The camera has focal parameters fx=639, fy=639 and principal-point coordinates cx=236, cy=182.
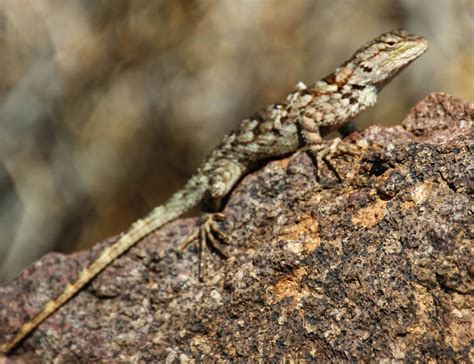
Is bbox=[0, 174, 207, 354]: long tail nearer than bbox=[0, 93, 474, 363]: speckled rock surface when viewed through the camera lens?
No

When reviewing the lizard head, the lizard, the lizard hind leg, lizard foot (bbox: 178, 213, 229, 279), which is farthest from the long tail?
the lizard head

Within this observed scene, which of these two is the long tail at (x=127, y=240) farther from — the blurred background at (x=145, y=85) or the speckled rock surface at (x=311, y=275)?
the blurred background at (x=145, y=85)

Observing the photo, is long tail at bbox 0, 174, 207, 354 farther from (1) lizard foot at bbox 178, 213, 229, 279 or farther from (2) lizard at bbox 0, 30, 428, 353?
(1) lizard foot at bbox 178, 213, 229, 279

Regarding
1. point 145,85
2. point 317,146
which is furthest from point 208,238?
point 145,85

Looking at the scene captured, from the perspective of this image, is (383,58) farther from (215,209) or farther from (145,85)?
(145,85)

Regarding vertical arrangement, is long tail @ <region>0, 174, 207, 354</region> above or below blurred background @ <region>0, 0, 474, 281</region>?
below

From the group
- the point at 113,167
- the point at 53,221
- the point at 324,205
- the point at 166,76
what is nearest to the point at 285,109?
the point at 324,205
